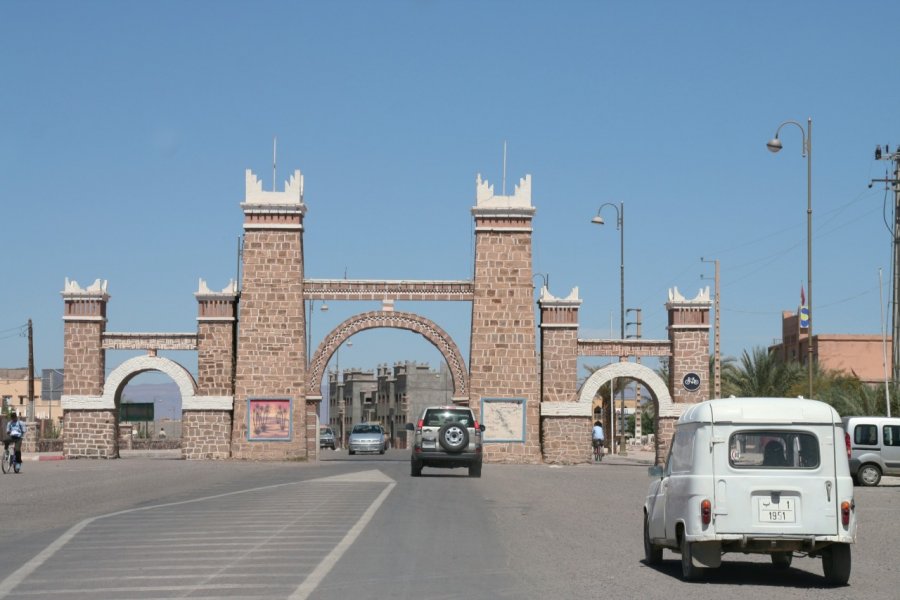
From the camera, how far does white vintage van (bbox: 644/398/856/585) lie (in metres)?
12.7

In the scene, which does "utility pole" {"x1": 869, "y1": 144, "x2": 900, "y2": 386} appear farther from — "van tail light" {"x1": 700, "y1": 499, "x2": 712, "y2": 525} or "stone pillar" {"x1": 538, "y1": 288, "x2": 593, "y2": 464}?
"van tail light" {"x1": 700, "y1": 499, "x2": 712, "y2": 525}

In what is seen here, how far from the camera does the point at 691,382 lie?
159ft

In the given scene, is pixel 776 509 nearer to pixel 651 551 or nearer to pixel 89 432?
pixel 651 551

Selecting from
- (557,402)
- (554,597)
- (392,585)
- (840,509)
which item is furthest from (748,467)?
(557,402)

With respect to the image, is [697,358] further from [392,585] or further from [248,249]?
[392,585]

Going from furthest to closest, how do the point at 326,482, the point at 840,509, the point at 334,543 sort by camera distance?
the point at 326,482 → the point at 334,543 → the point at 840,509

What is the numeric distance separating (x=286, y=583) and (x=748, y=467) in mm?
4656

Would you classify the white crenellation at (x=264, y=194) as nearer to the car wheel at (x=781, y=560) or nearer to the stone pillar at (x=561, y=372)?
the stone pillar at (x=561, y=372)

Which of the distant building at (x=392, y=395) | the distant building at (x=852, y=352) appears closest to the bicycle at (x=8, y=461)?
the distant building at (x=852, y=352)

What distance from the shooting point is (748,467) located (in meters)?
13.0

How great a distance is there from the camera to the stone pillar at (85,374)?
48000 millimetres

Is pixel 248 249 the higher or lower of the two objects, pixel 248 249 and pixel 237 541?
the higher

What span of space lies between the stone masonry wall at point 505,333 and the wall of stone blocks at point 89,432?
13405 millimetres

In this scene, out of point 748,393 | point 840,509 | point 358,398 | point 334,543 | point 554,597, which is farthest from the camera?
point 358,398
